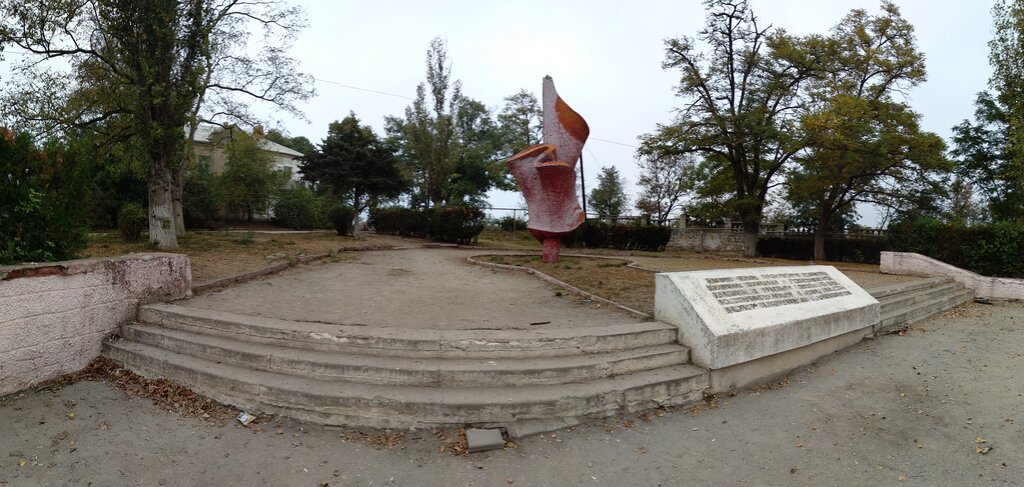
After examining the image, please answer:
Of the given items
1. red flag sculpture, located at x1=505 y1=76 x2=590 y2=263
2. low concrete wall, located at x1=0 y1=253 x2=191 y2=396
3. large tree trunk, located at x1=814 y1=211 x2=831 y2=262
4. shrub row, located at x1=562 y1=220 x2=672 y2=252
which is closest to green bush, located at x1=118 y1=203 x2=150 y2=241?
low concrete wall, located at x1=0 y1=253 x2=191 y2=396

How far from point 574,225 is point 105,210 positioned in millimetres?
21401

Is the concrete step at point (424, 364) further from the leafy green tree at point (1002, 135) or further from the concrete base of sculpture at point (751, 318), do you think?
the leafy green tree at point (1002, 135)

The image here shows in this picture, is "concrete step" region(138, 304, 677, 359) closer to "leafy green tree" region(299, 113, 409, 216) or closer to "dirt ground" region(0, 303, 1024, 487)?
"dirt ground" region(0, 303, 1024, 487)

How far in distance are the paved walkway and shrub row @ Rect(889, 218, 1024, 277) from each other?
13236 millimetres

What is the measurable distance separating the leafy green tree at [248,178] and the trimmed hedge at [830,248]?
88.3 ft

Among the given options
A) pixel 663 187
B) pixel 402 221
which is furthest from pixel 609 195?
pixel 402 221

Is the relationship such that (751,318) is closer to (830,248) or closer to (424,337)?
(424,337)

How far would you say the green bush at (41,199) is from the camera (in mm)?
4809

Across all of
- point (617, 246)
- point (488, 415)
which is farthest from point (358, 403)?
point (617, 246)

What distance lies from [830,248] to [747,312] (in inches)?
827

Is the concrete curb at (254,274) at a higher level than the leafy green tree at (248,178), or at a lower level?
lower

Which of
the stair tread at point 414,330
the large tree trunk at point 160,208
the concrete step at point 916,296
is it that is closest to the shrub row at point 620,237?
the concrete step at point 916,296

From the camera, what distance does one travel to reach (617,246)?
2311cm

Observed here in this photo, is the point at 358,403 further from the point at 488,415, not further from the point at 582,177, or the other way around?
the point at 582,177
